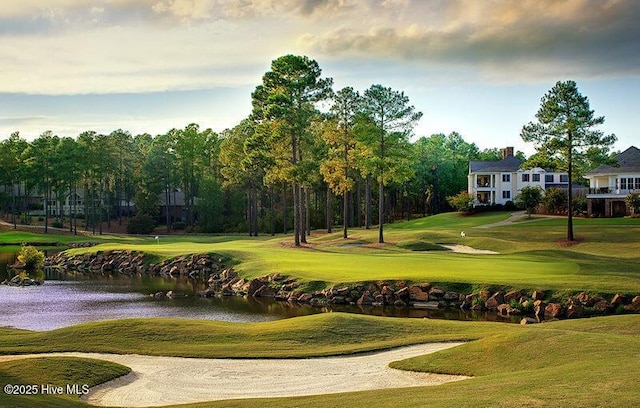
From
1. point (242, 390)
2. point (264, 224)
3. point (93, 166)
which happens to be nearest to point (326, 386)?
point (242, 390)

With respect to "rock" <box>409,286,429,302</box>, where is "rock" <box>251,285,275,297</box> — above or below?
below

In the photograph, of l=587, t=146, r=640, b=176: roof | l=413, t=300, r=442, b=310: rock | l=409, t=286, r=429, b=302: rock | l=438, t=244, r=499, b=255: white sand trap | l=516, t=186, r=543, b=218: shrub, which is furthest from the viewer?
l=516, t=186, r=543, b=218: shrub

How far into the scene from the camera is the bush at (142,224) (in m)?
107

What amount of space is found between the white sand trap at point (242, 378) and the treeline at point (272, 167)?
42.5 meters

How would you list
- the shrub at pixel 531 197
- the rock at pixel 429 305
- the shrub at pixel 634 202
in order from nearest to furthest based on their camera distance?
the rock at pixel 429 305
the shrub at pixel 634 202
the shrub at pixel 531 197

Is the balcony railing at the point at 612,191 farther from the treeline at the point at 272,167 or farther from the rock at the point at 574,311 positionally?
the rock at the point at 574,311

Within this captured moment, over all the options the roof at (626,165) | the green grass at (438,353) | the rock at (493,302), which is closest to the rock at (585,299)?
the rock at (493,302)

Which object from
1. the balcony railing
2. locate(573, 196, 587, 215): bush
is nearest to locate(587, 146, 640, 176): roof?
the balcony railing

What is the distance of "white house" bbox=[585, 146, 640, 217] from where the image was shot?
77.6m

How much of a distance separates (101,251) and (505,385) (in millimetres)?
57113

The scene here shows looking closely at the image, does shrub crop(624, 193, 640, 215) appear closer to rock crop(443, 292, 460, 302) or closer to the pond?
rock crop(443, 292, 460, 302)

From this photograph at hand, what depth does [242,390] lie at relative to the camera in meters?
17.9

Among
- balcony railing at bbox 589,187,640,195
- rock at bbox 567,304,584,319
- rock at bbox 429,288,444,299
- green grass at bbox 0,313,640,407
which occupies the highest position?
balcony railing at bbox 589,187,640,195

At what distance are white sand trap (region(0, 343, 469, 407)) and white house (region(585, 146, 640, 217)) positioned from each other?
61686mm
